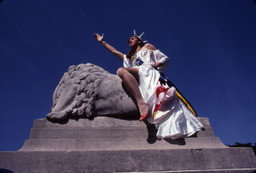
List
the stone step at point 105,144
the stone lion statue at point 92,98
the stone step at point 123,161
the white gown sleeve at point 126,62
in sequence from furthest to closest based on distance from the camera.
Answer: the white gown sleeve at point 126,62 < the stone lion statue at point 92,98 < the stone step at point 105,144 < the stone step at point 123,161

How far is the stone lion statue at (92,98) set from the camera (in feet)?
11.8

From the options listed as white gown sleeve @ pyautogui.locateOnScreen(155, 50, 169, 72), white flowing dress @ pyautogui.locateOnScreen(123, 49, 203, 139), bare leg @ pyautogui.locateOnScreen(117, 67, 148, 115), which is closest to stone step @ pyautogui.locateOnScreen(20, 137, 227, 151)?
white flowing dress @ pyautogui.locateOnScreen(123, 49, 203, 139)

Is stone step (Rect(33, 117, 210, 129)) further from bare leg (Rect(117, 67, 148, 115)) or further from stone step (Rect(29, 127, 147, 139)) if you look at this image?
bare leg (Rect(117, 67, 148, 115))

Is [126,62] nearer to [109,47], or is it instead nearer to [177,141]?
[109,47]

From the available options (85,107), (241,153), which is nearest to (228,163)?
(241,153)

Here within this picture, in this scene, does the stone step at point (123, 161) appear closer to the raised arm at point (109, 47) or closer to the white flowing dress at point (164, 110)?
the white flowing dress at point (164, 110)

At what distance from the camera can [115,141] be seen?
3.33m

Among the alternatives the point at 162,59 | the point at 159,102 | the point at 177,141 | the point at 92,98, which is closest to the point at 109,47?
the point at 162,59

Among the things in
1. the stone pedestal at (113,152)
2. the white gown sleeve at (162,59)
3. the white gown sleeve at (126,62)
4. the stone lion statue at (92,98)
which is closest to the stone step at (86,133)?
the stone pedestal at (113,152)

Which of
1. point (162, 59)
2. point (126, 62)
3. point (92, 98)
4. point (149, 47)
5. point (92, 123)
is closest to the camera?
point (92, 123)

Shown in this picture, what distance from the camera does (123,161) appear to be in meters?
2.85

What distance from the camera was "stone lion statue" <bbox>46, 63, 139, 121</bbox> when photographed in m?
3.59

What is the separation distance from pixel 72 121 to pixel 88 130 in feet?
1.21

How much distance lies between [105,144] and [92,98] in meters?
0.93
